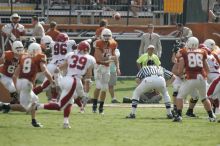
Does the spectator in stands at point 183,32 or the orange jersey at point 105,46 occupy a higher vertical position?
the orange jersey at point 105,46

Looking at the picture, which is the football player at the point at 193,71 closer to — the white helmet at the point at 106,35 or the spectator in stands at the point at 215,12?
the white helmet at the point at 106,35

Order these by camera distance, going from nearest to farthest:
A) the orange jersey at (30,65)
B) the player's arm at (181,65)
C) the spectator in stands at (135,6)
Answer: the orange jersey at (30,65)
the player's arm at (181,65)
the spectator in stands at (135,6)

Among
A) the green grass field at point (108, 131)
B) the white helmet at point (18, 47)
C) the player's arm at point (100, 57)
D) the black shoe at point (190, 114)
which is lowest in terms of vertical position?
the black shoe at point (190, 114)

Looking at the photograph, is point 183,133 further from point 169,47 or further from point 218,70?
point 169,47

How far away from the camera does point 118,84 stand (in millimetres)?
28984

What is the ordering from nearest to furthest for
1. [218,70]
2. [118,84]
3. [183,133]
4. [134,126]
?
[183,133], [134,126], [218,70], [118,84]

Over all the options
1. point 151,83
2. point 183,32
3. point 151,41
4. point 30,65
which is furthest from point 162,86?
point 183,32

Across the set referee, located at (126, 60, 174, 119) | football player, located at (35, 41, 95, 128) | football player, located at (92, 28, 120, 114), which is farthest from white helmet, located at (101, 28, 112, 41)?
football player, located at (35, 41, 95, 128)

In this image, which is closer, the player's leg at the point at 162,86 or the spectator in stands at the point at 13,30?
the player's leg at the point at 162,86

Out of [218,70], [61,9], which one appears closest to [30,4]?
[61,9]

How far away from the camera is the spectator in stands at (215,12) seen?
31719 mm

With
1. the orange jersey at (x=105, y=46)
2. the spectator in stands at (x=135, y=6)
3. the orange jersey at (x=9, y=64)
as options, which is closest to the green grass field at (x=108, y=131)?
the orange jersey at (x=9, y=64)

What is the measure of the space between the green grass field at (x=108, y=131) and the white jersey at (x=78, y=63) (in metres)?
1.04

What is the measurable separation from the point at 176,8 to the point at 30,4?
17.5 ft
